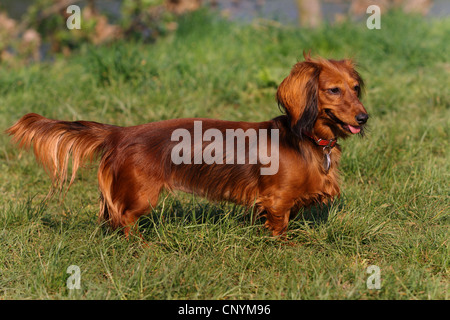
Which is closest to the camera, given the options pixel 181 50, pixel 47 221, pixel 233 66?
pixel 47 221

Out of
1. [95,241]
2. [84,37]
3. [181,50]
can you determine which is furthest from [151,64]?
[95,241]

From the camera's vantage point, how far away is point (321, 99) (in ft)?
9.20

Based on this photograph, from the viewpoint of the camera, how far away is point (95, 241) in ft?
9.31

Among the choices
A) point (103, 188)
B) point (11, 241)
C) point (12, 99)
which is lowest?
point (11, 241)

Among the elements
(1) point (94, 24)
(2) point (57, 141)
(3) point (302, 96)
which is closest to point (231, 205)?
(3) point (302, 96)

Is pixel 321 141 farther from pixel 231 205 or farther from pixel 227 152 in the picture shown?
pixel 231 205

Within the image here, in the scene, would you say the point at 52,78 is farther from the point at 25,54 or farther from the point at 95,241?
the point at 95,241

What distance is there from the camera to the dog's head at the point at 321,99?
8.98 feet

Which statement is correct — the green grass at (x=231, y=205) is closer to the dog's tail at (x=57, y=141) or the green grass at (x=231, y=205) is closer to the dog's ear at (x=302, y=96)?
the dog's tail at (x=57, y=141)

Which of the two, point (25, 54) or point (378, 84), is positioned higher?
point (25, 54)

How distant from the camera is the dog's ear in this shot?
2.77 m

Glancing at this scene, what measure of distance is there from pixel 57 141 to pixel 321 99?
1.52 metres

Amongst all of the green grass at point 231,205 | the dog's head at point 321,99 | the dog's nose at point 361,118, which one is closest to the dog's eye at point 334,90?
the dog's head at point 321,99

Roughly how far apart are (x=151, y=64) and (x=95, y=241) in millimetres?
2956
